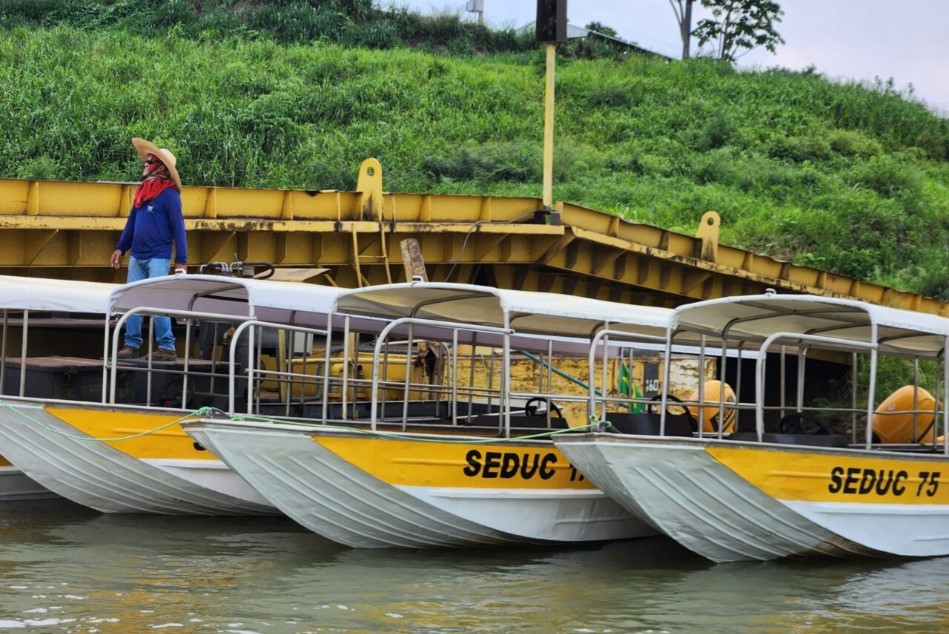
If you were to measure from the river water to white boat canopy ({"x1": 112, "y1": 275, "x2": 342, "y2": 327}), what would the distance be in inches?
88.3

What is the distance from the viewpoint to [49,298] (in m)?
14.0

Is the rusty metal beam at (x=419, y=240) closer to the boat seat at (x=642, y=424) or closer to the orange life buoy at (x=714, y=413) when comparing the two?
the orange life buoy at (x=714, y=413)

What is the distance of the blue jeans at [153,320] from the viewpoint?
15398 mm

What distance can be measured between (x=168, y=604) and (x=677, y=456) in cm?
437

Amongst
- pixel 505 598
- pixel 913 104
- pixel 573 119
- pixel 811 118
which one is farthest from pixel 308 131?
pixel 505 598

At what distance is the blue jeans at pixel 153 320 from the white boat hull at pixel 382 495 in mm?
3438

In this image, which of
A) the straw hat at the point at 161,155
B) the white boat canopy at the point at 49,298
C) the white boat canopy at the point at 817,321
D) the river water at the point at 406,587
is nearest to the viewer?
the river water at the point at 406,587

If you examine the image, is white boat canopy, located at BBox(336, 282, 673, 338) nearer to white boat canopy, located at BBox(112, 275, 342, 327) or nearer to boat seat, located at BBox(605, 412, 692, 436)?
white boat canopy, located at BBox(112, 275, 342, 327)

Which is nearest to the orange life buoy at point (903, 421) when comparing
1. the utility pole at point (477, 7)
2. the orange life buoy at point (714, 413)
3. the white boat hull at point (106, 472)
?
the orange life buoy at point (714, 413)

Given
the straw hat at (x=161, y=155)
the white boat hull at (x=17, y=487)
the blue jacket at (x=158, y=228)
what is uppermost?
the straw hat at (x=161, y=155)

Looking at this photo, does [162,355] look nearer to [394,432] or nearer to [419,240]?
[394,432]

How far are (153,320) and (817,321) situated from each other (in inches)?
277

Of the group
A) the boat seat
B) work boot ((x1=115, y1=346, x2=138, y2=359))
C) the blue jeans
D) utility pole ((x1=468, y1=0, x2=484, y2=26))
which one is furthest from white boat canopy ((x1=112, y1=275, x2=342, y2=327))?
utility pole ((x1=468, y1=0, x2=484, y2=26))

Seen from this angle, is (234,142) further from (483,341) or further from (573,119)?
(483,341)
